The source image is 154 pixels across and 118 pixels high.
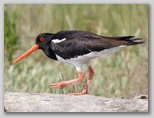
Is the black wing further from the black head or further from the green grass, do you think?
the green grass

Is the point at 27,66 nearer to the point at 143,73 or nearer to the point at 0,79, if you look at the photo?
the point at 0,79

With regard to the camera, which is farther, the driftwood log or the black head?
the black head

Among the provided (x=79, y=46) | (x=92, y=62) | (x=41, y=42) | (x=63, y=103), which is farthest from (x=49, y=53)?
(x=92, y=62)

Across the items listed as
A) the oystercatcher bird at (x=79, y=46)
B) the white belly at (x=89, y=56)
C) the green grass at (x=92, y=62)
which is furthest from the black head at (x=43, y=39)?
the green grass at (x=92, y=62)

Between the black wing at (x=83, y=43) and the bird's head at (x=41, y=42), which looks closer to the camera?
the black wing at (x=83, y=43)

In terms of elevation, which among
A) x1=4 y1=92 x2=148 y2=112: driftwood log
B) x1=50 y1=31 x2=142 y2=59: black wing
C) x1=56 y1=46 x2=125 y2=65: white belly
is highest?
x1=50 y1=31 x2=142 y2=59: black wing

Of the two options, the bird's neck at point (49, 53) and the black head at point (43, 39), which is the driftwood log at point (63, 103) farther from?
the black head at point (43, 39)

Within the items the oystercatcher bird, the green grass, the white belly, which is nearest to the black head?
the oystercatcher bird

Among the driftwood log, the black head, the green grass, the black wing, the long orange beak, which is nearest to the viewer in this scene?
the black wing
